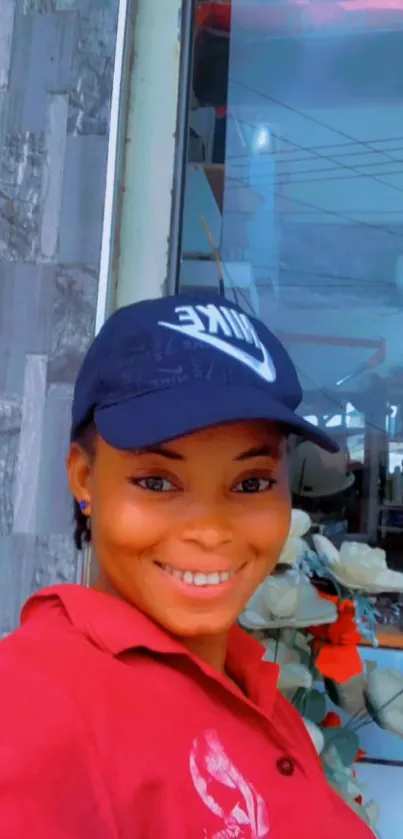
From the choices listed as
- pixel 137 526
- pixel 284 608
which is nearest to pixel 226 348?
pixel 137 526

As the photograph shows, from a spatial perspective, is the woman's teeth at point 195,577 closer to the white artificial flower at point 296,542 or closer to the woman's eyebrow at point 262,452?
the woman's eyebrow at point 262,452

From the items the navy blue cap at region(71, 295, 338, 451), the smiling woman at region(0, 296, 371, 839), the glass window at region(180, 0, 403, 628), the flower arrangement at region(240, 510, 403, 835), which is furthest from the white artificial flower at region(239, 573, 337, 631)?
the glass window at region(180, 0, 403, 628)

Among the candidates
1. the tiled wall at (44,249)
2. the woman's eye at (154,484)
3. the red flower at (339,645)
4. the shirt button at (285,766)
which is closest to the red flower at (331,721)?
the red flower at (339,645)

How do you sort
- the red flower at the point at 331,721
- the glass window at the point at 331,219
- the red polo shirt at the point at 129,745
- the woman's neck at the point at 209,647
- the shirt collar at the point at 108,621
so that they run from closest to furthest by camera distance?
1. the red polo shirt at the point at 129,745
2. the shirt collar at the point at 108,621
3. the woman's neck at the point at 209,647
4. the red flower at the point at 331,721
5. the glass window at the point at 331,219

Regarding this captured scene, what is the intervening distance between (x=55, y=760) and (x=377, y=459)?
1.39m

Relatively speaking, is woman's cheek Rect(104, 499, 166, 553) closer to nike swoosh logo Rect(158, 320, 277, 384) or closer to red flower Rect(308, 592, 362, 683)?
nike swoosh logo Rect(158, 320, 277, 384)

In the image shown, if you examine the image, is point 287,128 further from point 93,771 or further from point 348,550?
point 93,771

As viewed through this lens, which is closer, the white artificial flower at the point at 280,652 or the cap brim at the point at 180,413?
the cap brim at the point at 180,413

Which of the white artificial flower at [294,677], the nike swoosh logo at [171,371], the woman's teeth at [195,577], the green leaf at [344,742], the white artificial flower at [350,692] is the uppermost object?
the nike swoosh logo at [171,371]

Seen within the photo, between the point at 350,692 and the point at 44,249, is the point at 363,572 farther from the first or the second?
the point at 44,249

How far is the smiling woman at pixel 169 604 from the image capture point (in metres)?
0.46

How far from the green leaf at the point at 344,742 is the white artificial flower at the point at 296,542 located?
0.25 m

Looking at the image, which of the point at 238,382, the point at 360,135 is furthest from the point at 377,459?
the point at 238,382

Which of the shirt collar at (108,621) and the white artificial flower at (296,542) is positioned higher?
the shirt collar at (108,621)
